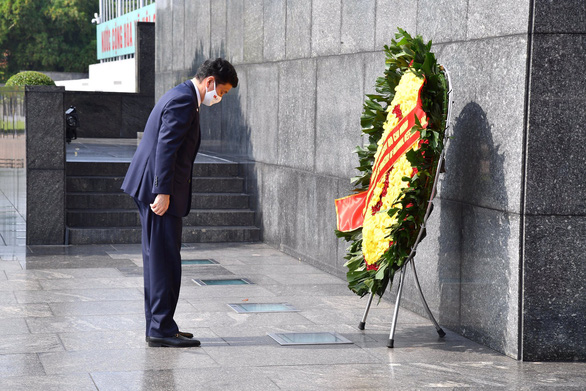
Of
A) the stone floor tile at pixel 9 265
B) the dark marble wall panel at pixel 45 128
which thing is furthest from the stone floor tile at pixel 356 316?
the dark marble wall panel at pixel 45 128

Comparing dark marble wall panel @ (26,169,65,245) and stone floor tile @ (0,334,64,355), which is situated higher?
dark marble wall panel @ (26,169,65,245)

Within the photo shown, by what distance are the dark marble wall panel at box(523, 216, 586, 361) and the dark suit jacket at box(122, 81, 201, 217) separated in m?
2.29

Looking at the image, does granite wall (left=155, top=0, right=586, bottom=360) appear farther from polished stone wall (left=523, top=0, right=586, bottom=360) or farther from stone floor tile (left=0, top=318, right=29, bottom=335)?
stone floor tile (left=0, top=318, right=29, bottom=335)

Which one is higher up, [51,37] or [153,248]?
[51,37]

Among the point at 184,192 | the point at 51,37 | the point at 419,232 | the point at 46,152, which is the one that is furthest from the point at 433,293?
the point at 51,37

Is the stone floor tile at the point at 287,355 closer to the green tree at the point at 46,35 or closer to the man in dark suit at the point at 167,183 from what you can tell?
the man in dark suit at the point at 167,183

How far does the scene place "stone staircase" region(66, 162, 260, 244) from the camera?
460 inches

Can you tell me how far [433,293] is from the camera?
24.5 ft

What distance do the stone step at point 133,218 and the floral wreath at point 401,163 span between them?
5.44 metres

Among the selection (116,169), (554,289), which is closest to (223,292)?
(554,289)

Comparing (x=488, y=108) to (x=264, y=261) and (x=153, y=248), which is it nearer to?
(x=153, y=248)

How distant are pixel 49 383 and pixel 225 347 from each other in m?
1.37

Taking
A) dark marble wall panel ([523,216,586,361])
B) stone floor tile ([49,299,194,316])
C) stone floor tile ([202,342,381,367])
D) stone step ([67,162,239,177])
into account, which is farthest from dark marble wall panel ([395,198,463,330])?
stone step ([67,162,239,177])

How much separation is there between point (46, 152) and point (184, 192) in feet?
17.6
